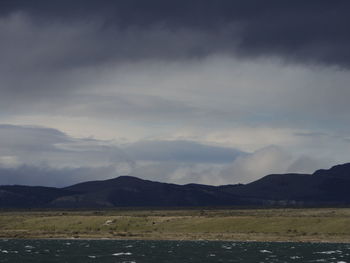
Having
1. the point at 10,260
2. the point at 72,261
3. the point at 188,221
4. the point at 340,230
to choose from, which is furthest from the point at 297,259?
the point at 188,221

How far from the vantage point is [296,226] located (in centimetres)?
17462

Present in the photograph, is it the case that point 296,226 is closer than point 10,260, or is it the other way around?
point 10,260

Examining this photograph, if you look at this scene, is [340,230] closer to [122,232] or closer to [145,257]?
[122,232]

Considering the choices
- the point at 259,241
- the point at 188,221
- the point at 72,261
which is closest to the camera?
the point at 72,261

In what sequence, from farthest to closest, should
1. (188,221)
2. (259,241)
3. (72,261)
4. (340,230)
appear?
(188,221)
(340,230)
(259,241)
(72,261)

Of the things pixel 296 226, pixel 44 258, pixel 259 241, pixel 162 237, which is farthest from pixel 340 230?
pixel 44 258

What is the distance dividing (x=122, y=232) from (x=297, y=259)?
3700 inches

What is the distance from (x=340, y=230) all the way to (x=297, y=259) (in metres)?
72.6

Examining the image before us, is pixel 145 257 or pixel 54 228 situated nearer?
pixel 145 257

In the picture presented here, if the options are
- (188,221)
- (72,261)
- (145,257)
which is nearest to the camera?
(72,261)

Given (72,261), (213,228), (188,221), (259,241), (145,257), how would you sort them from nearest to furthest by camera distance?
(72,261)
(145,257)
(259,241)
(213,228)
(188,221)

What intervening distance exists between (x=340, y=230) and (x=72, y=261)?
90878 mm

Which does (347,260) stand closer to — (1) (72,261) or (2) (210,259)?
(2) (210,259)

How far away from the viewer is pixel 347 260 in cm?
9400
